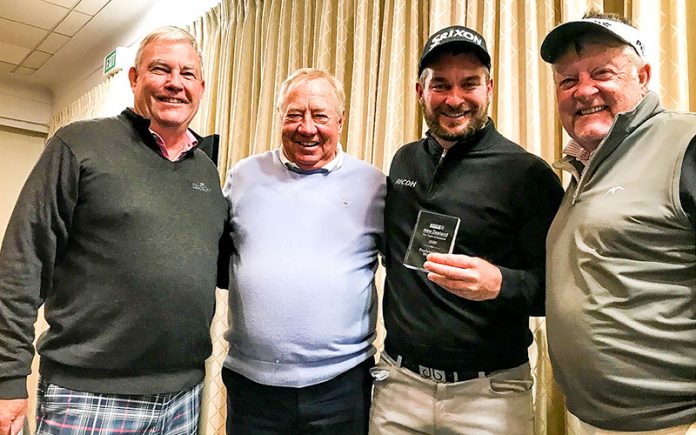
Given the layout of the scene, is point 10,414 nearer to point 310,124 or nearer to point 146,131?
point 146,131

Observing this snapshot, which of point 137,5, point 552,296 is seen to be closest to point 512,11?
point 552,296

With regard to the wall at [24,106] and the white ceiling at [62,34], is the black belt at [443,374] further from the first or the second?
the wall at [24,106]

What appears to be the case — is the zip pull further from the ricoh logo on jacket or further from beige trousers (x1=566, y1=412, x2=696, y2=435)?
beige trousers (x1=566, y1=412, x2=696, y2=435)

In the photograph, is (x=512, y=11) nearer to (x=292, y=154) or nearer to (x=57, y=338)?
(x=292, y=154)

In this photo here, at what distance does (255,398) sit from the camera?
4.54ft

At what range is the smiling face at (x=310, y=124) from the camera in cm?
152

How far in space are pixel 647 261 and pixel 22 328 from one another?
1.26 m

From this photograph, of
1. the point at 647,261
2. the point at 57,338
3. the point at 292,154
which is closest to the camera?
the point at 647,261

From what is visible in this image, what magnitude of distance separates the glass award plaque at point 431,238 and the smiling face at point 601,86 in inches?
13.2

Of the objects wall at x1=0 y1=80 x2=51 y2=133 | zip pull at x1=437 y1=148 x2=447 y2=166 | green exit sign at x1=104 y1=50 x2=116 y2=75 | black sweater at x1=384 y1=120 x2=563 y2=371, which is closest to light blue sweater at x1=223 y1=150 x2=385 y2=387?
black sweater at x1=384 y1=120 x2=563 y2=371

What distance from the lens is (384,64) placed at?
A: 217 centimetres

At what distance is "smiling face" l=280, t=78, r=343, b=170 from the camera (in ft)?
4.97

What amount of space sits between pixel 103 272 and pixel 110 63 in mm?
3230

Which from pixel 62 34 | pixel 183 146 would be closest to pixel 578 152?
pixel 183 146
